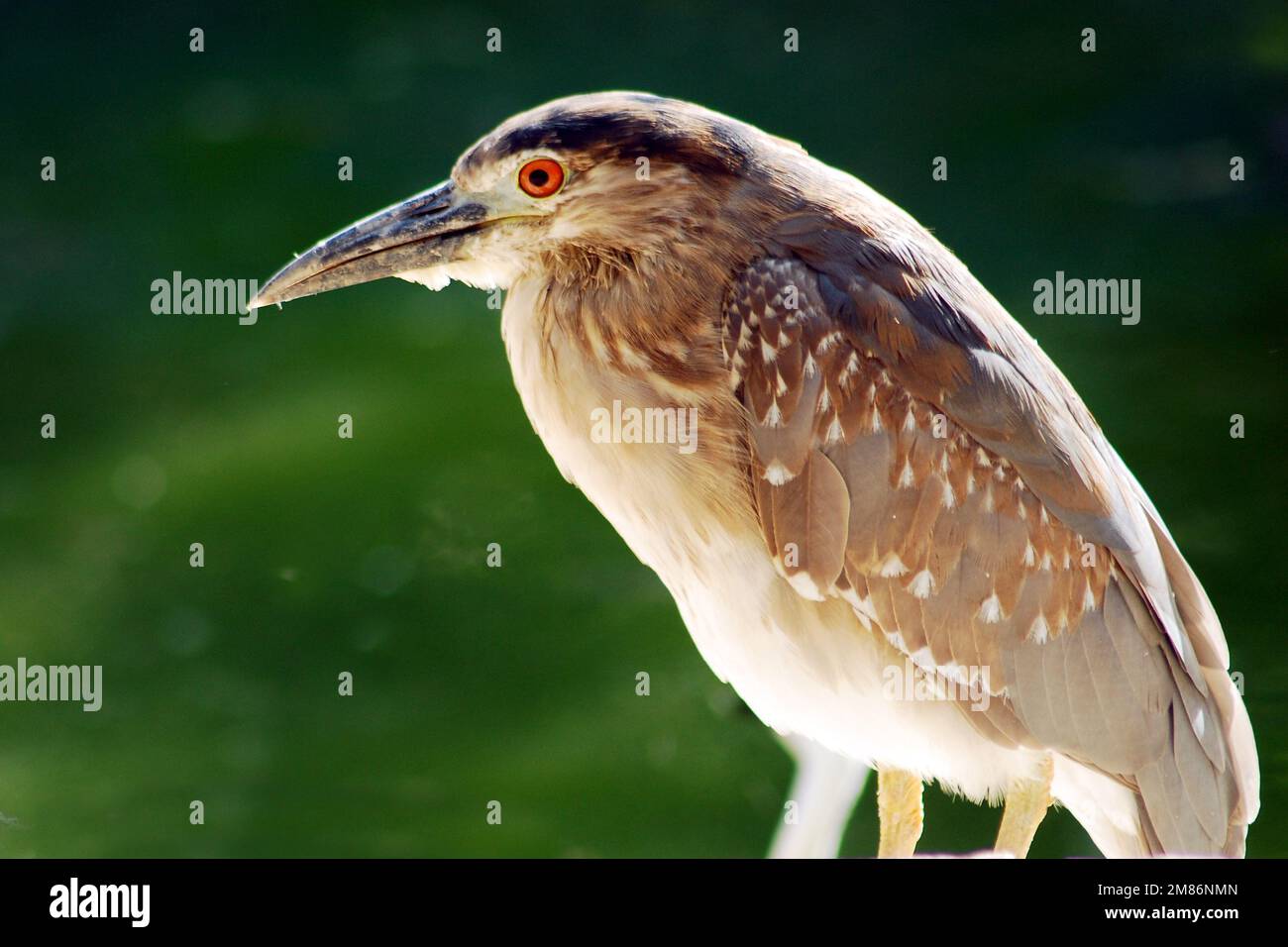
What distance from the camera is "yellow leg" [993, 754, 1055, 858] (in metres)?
2.15

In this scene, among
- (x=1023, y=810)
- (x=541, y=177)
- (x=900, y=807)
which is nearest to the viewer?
(x=541, y=177)

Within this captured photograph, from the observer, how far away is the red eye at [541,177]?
197cm

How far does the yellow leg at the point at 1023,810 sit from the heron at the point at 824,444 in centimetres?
6

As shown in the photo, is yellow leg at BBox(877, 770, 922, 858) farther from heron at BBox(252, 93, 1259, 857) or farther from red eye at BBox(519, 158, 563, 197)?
red eye at BBox(519, 158, 563, 197)

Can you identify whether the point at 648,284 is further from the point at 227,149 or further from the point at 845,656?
the point at 227,149

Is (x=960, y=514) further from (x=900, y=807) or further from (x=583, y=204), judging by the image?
(x=583, y=204)

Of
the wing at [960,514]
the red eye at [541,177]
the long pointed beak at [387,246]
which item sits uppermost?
the red eye at [541,177]

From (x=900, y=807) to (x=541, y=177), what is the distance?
1236mm

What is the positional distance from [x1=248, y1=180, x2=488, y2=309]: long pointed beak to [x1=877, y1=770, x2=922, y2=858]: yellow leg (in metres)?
1.16

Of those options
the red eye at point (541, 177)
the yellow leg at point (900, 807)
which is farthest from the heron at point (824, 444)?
the yellow leg at point (900, 807)

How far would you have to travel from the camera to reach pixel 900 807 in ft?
7.77

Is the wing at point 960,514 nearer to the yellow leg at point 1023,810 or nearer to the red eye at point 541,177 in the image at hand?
the yellow leg at point 1023,810

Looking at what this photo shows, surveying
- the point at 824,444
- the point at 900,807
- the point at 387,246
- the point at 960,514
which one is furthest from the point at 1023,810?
the point at 387,246

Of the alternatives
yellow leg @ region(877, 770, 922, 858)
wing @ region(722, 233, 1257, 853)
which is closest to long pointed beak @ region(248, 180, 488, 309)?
wing @ region(722, 233, 1257, 853)
